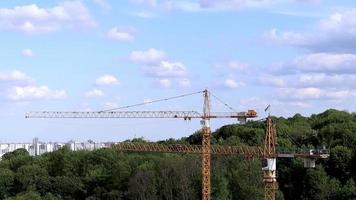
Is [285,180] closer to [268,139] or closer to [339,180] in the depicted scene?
[339,180]

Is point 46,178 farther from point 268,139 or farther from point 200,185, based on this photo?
point 268,139

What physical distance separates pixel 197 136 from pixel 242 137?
11.5 metres

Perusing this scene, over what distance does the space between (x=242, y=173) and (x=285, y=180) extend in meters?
8.20

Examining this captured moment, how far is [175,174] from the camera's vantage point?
83.6 m

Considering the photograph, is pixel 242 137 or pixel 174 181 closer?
pixel 174 181

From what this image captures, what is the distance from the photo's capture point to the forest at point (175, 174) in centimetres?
7950

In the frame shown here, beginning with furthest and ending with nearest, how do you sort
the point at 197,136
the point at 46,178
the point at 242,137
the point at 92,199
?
the point at 197,136, the point at 242,137, the point at 46,178, the point at 92,199

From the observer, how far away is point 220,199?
75375 millimetres

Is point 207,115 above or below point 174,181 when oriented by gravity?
above

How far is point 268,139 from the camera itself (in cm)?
7256

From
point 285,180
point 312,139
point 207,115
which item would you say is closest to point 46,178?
point 207,115

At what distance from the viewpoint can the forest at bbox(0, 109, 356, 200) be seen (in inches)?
3130

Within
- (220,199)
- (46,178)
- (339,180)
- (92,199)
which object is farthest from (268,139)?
(46,178)

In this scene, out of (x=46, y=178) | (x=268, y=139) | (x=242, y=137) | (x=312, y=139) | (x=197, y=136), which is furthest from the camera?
(x=197, y=136)
